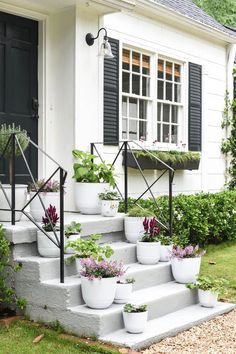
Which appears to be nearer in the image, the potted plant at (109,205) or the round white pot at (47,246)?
the round white pot at (47,246)

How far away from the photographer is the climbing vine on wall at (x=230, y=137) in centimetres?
1038

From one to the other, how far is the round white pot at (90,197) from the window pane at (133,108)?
222 cm

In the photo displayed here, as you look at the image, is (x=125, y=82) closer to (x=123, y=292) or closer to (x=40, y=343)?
(x=123, y=292)

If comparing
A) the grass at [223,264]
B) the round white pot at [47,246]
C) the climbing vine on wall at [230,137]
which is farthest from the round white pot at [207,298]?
the climbing vine on wall at [230,137]

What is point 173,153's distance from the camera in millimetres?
8844

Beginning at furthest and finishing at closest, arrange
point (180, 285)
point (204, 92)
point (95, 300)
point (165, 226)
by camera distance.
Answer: point (204, 92) → point (165, 226) → point (180, 285) → point (95, 300)

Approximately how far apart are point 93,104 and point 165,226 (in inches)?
74.1

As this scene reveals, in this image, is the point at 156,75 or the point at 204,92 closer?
the point at 156,75

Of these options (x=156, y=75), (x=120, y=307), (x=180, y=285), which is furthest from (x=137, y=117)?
(x=120, y=307)

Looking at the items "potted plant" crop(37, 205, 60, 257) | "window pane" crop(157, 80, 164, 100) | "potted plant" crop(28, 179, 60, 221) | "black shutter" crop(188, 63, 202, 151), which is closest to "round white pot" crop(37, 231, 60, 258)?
"potted plant" crop(37, 205, 60, 257)

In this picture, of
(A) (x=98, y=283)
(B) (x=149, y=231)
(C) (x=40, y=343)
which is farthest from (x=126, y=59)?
(C) (x=40, y=343)

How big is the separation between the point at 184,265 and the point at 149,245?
404 mm

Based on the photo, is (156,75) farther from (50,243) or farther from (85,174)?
(50,243)

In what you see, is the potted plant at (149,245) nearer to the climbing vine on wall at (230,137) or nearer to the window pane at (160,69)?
the window pane at (160,69)
